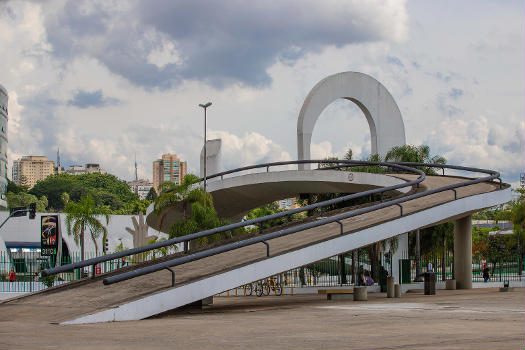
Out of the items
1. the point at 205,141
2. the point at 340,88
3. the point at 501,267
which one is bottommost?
the point at 501,267

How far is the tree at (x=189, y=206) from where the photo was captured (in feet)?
103

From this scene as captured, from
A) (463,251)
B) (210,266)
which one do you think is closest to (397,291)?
(463,251)

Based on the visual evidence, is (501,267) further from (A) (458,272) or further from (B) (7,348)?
(B) (7,348)

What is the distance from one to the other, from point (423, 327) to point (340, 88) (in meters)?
28.5

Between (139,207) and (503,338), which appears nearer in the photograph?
(503,338)

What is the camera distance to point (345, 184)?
3178cm

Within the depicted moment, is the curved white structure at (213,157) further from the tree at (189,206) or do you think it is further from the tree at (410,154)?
the tree at (410,154)

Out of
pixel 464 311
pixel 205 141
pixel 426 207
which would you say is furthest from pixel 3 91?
pixel 464 311

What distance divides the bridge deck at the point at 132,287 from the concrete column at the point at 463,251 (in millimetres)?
8516

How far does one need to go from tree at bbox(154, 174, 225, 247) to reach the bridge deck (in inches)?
425

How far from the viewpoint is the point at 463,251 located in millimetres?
29578

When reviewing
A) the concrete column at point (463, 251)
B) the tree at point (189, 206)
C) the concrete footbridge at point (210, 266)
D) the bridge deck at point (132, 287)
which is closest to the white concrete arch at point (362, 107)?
the tree at point (189, 206)

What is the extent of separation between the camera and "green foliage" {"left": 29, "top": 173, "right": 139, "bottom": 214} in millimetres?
144125

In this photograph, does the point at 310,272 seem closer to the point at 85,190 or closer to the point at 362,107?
the point at 362,107
